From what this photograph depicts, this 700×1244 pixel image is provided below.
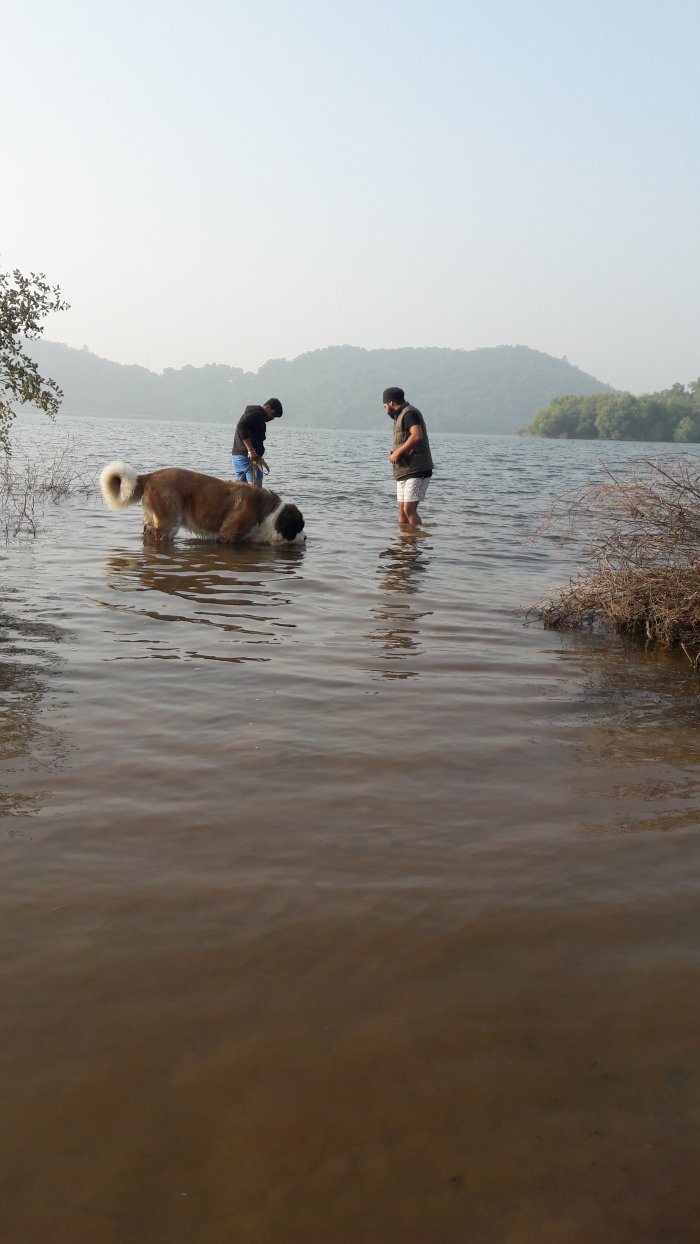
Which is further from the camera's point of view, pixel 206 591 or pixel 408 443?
pixel 408 443

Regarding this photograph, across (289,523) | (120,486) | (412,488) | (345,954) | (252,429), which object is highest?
(252,429)

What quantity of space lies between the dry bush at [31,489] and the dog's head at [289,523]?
11.9 ft

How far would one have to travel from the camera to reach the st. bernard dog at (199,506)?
37.2 ft

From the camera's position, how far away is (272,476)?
83.8ft

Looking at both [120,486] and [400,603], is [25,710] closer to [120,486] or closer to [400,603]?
[400,603]

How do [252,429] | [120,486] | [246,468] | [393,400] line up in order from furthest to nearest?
[246,468]
[252,429]
[393,400]
[120,486]

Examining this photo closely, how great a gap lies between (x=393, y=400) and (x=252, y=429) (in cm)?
222

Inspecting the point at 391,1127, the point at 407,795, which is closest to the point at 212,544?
the point at 407,795

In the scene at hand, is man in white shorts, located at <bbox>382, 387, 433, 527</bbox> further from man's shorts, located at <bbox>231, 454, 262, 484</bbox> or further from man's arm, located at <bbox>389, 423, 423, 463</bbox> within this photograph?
man's shorts, located at <bbox>231, 454, 262, 484</bbox>

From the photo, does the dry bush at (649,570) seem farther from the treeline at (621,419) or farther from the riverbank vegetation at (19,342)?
the treeline at (621,419)

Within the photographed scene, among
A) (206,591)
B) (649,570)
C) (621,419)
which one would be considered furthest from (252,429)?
(621,419)

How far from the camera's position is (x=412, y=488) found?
13266 mm

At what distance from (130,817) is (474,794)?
149cm

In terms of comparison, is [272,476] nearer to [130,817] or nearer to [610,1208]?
[130,817]
